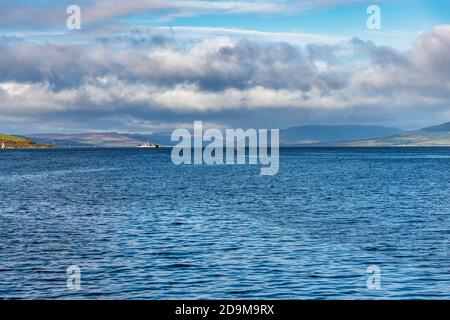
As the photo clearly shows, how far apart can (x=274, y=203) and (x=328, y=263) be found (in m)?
43.5

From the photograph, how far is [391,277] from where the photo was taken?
1364 inches

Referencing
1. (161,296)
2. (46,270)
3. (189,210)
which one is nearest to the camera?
(161,296)

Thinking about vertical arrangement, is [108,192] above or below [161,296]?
above

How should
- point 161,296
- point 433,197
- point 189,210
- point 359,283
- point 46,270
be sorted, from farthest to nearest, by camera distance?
point 433,197 < point 189,210 < point 46,270 < point 359,283 < point 161,296

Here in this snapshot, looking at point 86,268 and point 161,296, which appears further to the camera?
point 86,268

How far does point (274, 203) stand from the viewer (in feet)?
269

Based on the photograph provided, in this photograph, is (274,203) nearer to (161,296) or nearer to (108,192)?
(108,192)

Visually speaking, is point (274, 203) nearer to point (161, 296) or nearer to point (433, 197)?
point (433, 197)

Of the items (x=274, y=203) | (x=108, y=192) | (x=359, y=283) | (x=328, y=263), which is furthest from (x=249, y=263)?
(x=108, y=192)
